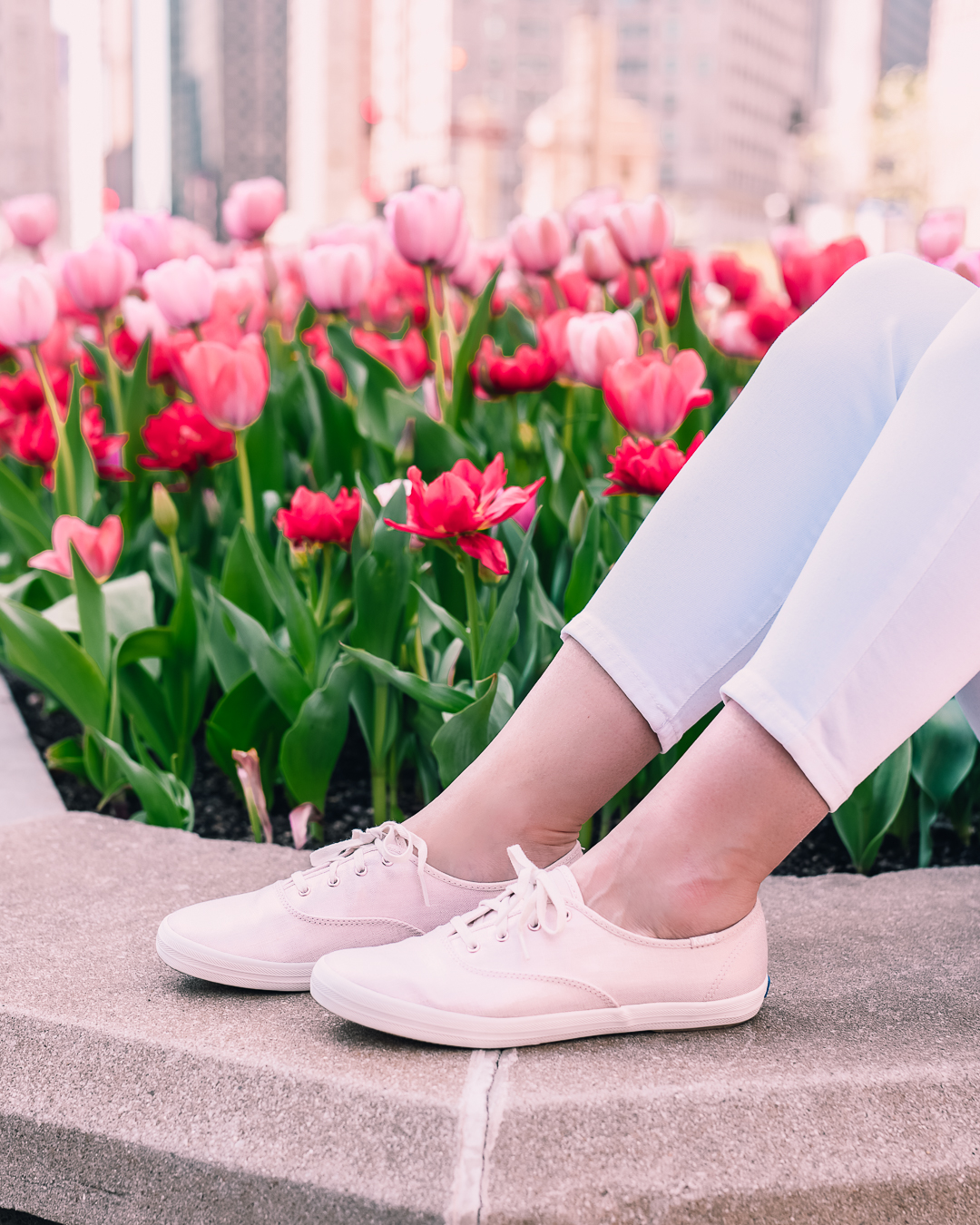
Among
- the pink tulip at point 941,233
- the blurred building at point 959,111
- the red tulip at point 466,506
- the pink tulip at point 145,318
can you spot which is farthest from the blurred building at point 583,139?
the red tulip at point 466,506

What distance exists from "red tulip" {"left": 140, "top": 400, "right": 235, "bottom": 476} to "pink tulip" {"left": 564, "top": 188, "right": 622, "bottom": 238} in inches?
38.8

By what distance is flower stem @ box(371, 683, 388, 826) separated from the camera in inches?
53.2

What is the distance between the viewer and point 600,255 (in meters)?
2.08

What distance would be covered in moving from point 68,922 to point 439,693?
1.32 ft

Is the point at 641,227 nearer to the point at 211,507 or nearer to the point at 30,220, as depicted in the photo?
the point at 211,507

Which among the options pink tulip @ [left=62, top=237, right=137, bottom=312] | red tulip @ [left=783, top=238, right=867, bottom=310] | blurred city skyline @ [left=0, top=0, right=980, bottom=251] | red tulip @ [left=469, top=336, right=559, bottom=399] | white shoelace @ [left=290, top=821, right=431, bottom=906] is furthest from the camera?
blurred city skyline @ [left=0, top=0, right=980, bottom=251]

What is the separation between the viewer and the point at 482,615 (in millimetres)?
1403

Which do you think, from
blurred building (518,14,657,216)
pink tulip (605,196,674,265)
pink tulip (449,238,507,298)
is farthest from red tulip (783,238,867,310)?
blurred building (518,14,657,216)

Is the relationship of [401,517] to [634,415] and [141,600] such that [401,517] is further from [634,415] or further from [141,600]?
[141,600]

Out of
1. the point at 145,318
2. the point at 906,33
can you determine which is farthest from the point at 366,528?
the point at 906,33

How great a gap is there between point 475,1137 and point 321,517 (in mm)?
710

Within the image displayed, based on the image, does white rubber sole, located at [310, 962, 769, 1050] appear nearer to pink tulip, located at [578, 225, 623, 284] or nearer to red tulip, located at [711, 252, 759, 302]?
pink tulip, located at [578, 225, 623, 284]

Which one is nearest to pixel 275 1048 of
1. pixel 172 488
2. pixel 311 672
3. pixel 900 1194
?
pixel 900 1194

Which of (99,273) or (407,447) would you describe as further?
(99,273)
